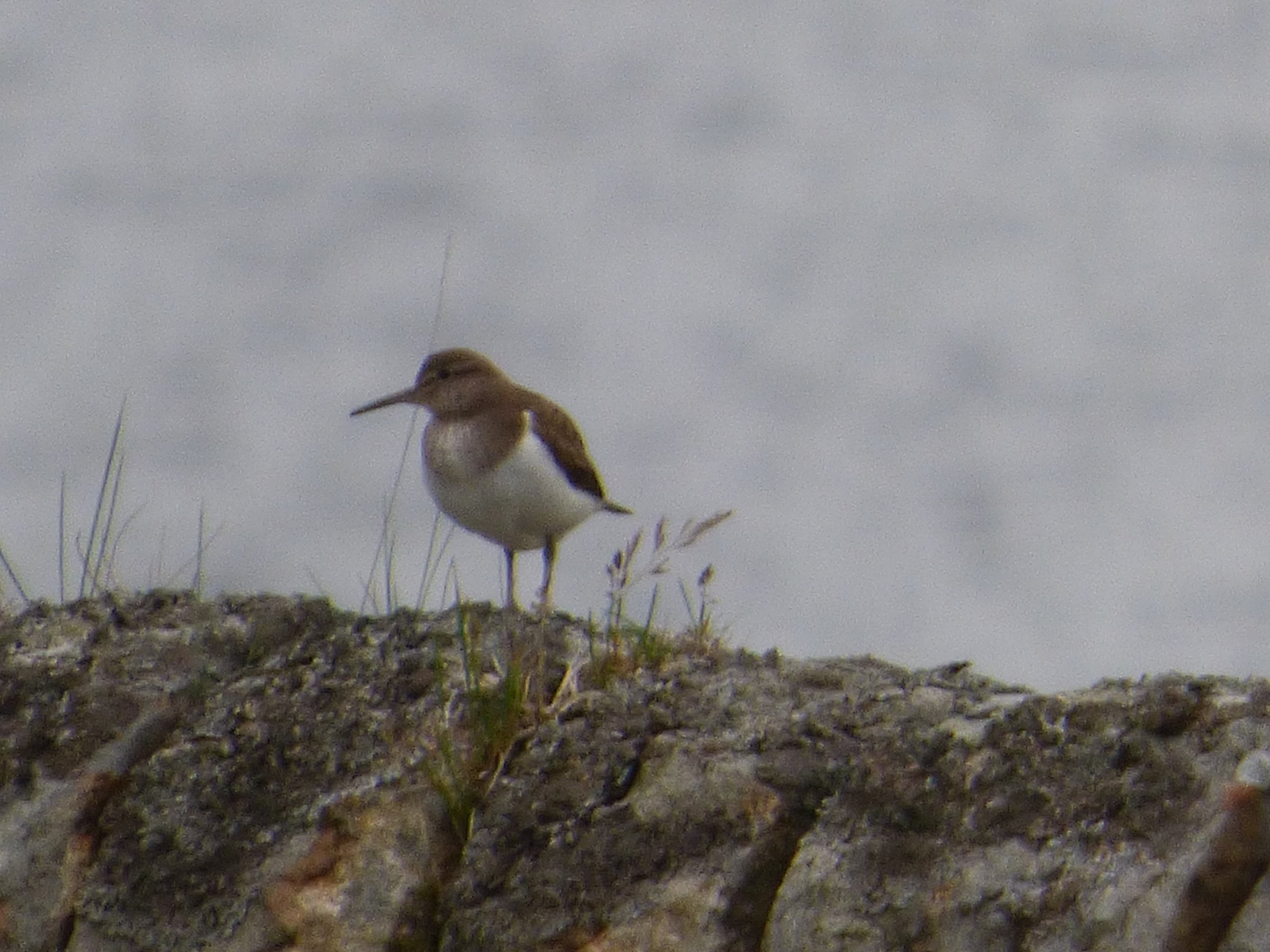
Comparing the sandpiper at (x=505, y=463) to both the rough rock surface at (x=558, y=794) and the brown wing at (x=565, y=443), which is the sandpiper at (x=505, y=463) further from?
the rough rock surface at (x=558, y=794)

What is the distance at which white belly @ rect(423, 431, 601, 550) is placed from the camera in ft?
20.0

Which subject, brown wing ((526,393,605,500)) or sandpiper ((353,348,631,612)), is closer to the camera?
sandpiper ((353,348,631,612))

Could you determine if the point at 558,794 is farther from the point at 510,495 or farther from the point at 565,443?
the point at 565,443

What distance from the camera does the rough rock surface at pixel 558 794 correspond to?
2.89 meters

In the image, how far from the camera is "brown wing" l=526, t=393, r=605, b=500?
638cm

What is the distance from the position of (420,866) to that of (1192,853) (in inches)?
55.3

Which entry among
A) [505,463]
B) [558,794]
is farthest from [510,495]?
[558,794]

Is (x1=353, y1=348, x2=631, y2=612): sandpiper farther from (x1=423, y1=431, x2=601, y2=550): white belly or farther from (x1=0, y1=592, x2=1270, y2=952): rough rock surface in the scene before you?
(x1=0, y1=592, x2=1270, y2=952): rough rock surface

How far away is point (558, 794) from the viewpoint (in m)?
3.38

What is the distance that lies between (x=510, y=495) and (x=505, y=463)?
105 millimetres

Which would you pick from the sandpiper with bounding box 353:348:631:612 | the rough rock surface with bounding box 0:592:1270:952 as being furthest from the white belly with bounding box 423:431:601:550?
the rough rock surface with bounding box 0:592:1270:952

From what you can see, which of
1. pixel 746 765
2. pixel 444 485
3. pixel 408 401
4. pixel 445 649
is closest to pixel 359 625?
pixel 445 649

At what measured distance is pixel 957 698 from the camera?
11.1 ft

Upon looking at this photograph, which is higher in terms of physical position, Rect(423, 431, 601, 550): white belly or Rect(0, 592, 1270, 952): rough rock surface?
Rect(423, 431, 601, 550): white belly
